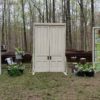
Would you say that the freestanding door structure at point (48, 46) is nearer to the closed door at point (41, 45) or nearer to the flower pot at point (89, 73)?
the closed door at point (41, 45)

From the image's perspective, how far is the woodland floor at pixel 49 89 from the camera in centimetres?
835

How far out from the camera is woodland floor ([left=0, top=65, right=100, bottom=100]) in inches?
329

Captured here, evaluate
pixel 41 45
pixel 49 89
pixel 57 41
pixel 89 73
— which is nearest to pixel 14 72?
pixel 41 45

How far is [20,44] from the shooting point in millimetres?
48594

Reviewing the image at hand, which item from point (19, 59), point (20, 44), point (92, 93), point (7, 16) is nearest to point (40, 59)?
point (19, 59)

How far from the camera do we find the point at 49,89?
9.59 m

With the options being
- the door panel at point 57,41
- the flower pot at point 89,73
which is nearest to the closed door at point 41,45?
the door panel at point 57,41

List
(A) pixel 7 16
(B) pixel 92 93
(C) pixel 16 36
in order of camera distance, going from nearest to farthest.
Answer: (B) pixel 92 93
(A) pixel 7 16
(C) pixel 16 36

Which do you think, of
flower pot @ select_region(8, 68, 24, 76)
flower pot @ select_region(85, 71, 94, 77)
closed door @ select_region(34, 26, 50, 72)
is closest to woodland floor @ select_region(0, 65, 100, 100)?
flower pot @ select_region(85, 71, 94, 77)

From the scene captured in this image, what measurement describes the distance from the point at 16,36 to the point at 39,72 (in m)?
34.8

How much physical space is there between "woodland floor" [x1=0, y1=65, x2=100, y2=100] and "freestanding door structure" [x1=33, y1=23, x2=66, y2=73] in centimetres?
226

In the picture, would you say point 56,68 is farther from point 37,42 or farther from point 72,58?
point 72,58

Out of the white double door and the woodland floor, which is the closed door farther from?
the woodland floor

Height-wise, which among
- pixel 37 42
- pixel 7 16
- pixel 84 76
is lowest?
pixel 84 76
